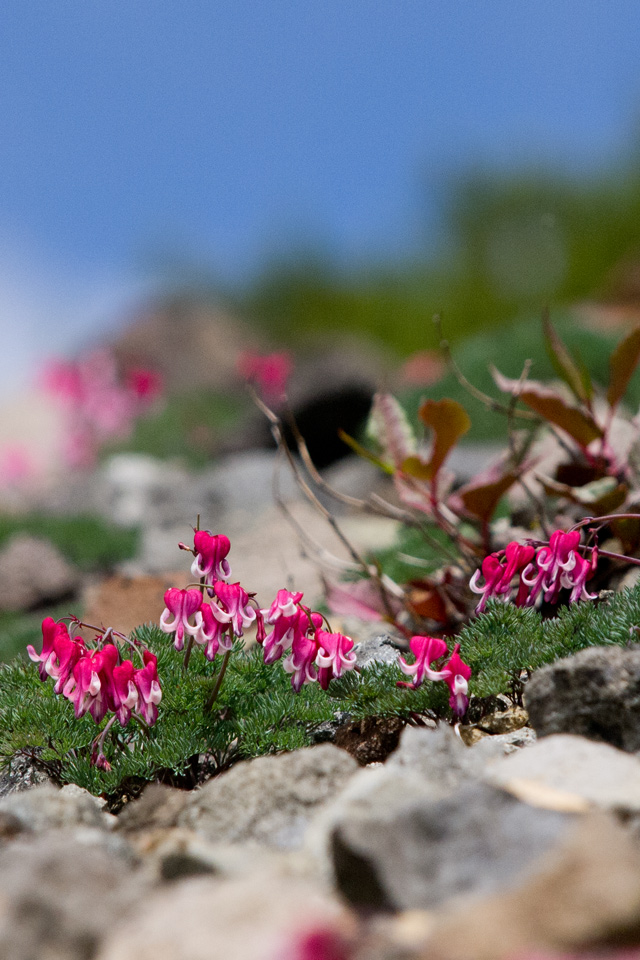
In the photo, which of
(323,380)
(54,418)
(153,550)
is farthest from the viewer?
(54,418)

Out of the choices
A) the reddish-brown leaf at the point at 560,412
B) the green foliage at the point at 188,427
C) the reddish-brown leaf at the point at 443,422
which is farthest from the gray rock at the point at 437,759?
the green foliage at the point at 188,427

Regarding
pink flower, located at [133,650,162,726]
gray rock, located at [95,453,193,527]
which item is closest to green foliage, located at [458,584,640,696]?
pink flower, located at [133,650,162,726]

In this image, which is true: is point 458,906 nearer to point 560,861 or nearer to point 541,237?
point 560,861

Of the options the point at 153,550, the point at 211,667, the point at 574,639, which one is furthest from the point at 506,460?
the point at 153,550

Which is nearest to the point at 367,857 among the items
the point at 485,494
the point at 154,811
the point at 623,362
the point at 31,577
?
the point at 154,811

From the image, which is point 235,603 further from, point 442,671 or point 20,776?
point 20,776

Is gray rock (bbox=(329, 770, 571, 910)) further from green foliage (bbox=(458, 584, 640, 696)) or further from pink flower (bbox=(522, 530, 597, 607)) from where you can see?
pink flower (bbox=(522, 530, 597, 607))

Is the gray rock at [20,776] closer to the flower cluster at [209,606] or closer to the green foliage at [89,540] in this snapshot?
the flower cluster at [209,606]
